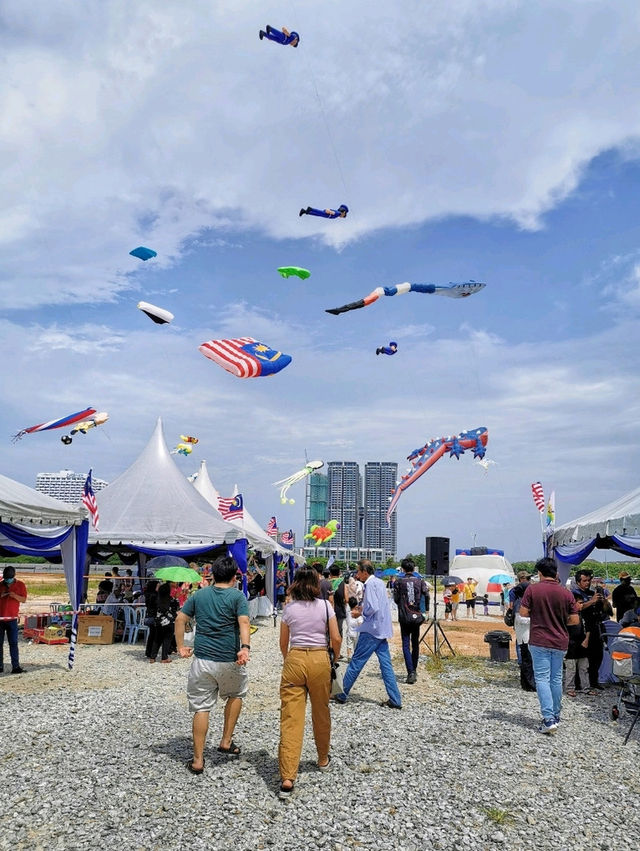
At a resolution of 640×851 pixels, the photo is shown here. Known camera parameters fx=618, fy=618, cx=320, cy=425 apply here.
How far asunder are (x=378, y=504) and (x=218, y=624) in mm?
80913

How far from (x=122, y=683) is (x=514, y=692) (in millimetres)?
5142

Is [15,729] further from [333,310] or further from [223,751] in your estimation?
[333,310]

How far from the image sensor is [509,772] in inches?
188

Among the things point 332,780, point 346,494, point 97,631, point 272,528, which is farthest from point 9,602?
point 346,494

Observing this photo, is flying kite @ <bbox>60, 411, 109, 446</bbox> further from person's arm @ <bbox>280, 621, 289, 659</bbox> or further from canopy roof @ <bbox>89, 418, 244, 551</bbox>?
person's arm @ <bbox>280, 621, 289, 659</bbox>

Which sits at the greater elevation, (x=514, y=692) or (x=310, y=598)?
(x=310, y=598)

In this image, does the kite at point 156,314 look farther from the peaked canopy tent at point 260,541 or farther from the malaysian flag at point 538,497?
the malaysian flag at point 538,497

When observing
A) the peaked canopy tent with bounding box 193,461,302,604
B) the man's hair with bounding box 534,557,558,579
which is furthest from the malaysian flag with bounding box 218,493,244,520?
the man's hair with bounding box 534,557,558,579

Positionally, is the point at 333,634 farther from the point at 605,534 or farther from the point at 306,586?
the point at 605,534

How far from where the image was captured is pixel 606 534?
8.84 metres

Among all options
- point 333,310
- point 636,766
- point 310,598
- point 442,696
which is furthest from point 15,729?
point 333,310

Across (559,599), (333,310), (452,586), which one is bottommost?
(452,586)

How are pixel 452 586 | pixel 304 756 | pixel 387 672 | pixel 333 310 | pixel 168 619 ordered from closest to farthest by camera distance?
pixel 304 756
pixel 387 672
pixel 168 619
pixel 333 310
pixel 452 586

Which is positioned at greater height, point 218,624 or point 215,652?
point 218,624
